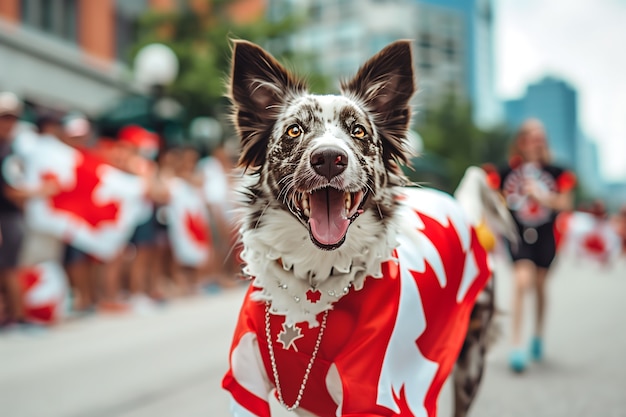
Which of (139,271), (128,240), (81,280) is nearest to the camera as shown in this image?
(81,280)

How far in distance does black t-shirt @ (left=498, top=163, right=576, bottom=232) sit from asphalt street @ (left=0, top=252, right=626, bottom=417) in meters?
1.17

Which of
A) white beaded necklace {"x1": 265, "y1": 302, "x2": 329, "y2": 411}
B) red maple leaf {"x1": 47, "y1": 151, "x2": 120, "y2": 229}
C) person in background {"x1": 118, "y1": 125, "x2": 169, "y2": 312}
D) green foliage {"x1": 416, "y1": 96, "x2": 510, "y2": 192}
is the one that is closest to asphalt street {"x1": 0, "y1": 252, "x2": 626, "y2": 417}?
person in background {"x1": 118, "y1": 125, "x2": 169, "y2": 312}

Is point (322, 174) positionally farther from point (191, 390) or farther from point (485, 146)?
point (485, 146)

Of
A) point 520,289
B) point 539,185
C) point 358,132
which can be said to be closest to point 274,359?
point 358,132

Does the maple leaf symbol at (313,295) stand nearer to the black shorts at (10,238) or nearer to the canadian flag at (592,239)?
the black shorts at (10,238)

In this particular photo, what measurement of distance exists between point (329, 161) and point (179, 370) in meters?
3.85

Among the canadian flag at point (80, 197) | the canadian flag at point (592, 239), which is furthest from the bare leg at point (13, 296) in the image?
the canadian flag at point (592, 239)

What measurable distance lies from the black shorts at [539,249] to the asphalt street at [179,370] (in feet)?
2.66

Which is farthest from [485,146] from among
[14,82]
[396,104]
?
[396,104]

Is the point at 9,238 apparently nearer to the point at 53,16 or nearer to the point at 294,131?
the point at 294,131

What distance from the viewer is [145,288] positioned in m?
9.53

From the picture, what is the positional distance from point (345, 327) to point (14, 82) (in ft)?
45.6

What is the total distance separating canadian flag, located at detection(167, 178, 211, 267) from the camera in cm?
991

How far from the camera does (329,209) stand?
7.93 feet
